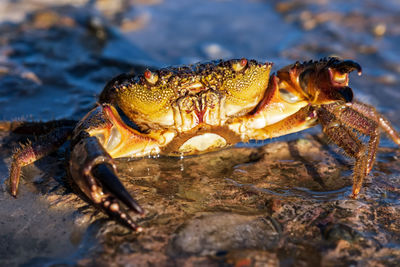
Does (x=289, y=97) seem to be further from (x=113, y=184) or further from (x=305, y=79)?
(x=113, y=184)

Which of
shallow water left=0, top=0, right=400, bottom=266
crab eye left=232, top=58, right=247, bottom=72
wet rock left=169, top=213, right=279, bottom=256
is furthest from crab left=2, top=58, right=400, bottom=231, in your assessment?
wet rock left=169, top=213, right=279, bottom=256

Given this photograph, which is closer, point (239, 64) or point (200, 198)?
point (200, 198)

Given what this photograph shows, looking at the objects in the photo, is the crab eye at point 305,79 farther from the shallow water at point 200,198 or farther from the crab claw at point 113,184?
the crab claw at point 113,184

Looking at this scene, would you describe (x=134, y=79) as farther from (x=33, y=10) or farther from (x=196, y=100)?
(x=33, y=10)

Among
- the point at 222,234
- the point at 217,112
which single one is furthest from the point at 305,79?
the point at 222,234

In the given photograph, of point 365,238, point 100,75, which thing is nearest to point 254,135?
point 365,238

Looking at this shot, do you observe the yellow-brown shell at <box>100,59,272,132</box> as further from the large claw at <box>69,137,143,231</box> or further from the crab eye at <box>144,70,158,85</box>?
the large claw at <box>69,137,143,231</box>

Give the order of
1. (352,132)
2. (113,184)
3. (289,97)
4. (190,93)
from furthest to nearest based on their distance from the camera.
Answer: (289,97)
(352,132)
(190,93)
(113,184)
